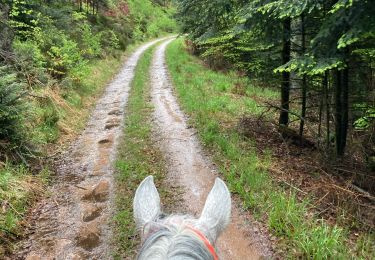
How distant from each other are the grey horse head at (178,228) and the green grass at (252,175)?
3.07 meters

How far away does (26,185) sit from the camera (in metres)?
6.44

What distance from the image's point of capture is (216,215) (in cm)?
186

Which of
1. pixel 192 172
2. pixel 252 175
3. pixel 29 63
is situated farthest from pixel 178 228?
pixel 29 63

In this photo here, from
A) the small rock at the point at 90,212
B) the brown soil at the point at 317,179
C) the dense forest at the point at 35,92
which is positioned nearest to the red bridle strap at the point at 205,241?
the brown soil at the point at 317,179

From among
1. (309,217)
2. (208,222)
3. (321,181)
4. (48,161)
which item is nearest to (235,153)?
(321,181)

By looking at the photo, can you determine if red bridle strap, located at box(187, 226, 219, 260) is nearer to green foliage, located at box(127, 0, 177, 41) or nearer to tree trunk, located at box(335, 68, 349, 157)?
tree trunk, located at box(335, 68, 349, 157)

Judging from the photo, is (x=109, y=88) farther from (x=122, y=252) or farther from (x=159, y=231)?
(x=159, y=231)

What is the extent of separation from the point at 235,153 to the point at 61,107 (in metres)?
6.25

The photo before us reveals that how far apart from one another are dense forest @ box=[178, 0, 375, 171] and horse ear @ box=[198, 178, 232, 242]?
13.5 ft

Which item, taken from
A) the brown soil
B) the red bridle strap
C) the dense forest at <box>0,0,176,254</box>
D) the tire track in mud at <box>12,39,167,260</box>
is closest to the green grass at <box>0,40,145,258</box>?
the dense forest at <box>0,0,176,254</box>

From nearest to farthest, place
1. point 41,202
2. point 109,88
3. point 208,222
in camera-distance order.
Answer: point 208,222, point 41,202, point 109,88

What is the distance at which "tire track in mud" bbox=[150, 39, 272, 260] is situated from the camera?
16.3ft

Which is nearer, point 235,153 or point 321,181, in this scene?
point 321,181

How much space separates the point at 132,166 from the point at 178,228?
6102 mm
